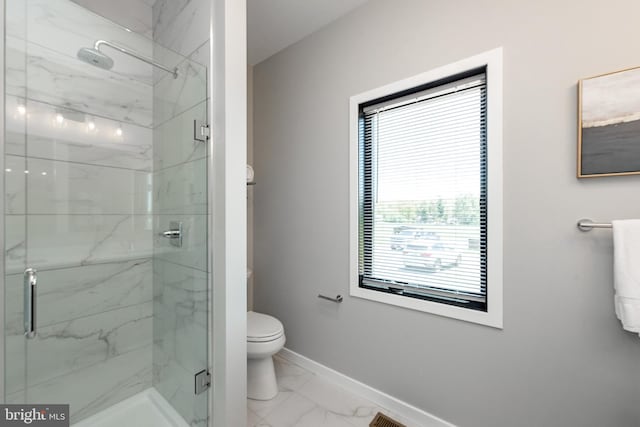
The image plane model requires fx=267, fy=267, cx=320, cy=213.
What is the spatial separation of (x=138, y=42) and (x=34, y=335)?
154 centimetres

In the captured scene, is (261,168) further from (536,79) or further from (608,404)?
(608,404)

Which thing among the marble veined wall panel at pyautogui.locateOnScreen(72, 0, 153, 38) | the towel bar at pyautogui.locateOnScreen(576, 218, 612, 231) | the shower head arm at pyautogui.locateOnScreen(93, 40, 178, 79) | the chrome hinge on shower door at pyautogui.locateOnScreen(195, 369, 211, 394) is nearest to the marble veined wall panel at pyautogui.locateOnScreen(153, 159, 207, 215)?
the shower head arm at pyautogui.locateOnScreen(93, 40, 178, 79)

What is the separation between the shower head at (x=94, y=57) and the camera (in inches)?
54.4

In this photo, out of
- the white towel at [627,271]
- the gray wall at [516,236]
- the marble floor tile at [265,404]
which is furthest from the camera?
the marble floor tile at [265,404]

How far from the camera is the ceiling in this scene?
70.6 inches

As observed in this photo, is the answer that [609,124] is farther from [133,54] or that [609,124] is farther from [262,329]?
[133,54]

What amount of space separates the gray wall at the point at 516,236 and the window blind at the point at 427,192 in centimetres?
13

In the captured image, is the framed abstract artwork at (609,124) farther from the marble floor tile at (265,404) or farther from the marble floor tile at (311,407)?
the marble floor tile at (265,404)

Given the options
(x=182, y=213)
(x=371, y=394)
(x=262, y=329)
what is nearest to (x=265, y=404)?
(x=262, y=329)

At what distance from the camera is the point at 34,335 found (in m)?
1.20

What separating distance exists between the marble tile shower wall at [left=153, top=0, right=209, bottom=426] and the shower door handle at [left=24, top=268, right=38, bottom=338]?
1.82ft

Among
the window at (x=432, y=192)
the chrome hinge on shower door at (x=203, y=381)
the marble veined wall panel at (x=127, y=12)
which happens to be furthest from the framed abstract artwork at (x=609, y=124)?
the marble veined wall panel at (x=127, y=12)

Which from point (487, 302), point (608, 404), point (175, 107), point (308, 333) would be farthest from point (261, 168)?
point (608, 404)

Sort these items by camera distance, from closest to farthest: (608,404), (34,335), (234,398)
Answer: (608,404)
(34,335)
(234,398)
